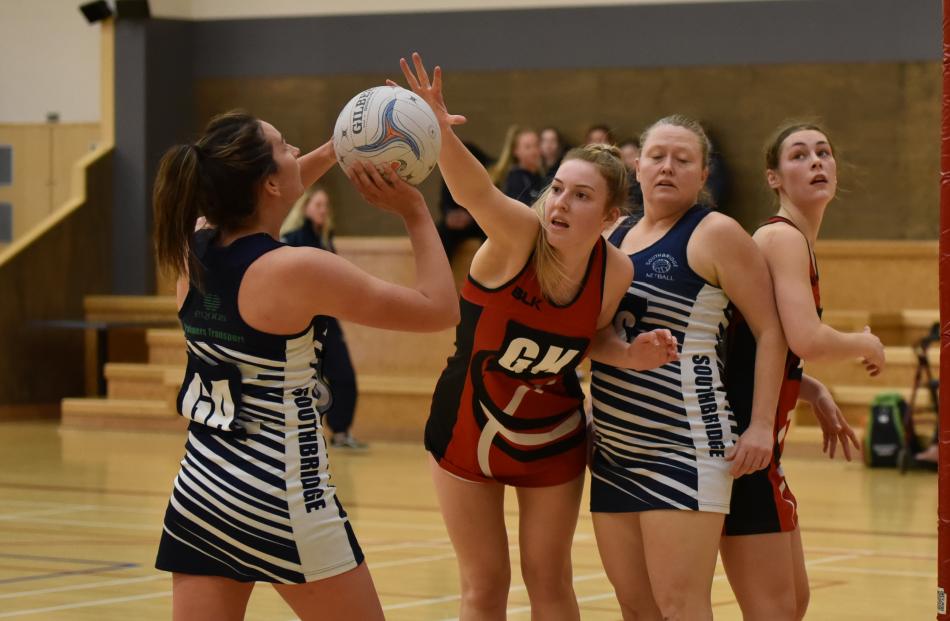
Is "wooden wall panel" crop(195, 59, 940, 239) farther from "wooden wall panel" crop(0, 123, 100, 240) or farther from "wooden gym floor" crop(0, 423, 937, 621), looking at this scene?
"wooden gym floor" crop(0, 423, 937, 621)

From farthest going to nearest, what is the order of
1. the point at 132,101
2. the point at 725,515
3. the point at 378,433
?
the point at 132,101
the point at 378,433
the point at 725,515

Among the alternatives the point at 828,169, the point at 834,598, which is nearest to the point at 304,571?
the point at 828,169

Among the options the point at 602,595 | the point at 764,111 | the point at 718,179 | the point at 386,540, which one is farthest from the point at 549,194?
the point at 764,111

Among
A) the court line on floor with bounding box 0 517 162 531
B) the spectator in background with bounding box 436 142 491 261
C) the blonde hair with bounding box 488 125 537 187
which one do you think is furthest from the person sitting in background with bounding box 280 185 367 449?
the court line on floor with bounding box 0 517 162 531

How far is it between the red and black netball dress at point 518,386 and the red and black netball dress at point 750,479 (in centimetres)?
38

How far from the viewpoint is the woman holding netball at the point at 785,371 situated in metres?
3.64

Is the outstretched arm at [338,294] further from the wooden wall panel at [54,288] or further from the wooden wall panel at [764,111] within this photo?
the wooden wall panel at [54,288]

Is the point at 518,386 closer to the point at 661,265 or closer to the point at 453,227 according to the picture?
the point at 661,265

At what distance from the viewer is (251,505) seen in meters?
2.95

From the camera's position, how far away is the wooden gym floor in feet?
18.6

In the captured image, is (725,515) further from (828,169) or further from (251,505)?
(251,505)

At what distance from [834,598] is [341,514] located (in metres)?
3.33

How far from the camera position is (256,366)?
9.68ft

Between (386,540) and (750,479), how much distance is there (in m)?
3.67
